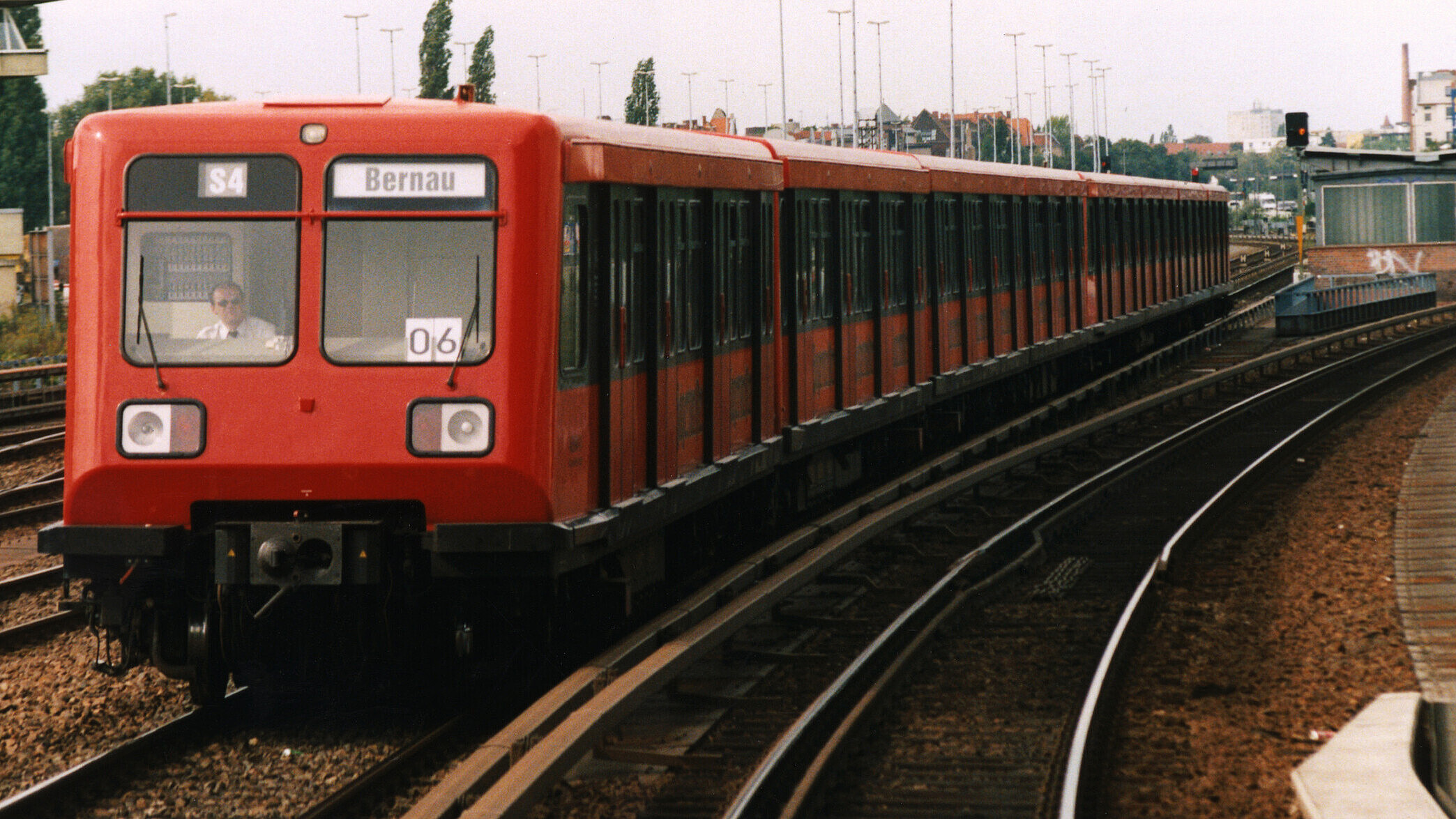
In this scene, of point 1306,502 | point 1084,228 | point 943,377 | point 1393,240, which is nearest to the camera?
point 1306,502

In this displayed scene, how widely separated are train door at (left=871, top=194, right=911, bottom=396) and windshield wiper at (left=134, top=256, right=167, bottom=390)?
8585mm

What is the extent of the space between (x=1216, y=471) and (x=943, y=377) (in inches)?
123

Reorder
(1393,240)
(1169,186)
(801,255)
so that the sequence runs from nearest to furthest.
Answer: (801,255) → (1169,186) → (1393,240)

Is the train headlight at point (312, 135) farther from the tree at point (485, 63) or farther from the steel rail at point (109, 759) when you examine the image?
the tree at point (485, 63)

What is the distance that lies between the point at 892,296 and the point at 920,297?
1019 millimetres

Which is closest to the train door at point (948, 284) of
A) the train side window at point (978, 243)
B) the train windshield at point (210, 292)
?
the train side window at point (978, 243)

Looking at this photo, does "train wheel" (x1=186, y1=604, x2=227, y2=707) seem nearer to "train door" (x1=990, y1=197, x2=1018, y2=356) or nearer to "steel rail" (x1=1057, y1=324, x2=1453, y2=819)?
A: "steel rail" (x1=1057, y1=324, x2=1453, y2=819)

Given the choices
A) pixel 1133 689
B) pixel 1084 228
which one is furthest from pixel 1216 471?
pixel 1133 689

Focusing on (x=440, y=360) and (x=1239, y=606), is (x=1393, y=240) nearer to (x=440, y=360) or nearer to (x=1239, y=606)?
(x=1239, y=606)

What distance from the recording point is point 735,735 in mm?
8797

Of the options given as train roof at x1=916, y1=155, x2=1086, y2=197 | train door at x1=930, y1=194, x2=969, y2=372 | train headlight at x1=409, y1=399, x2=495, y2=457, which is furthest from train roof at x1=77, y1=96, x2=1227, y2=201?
train headlight at x1=409, y1=399, x2=495, y2=457

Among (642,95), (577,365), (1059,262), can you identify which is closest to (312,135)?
(577,365)

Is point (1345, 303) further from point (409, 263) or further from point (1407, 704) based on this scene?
point (409, 263)

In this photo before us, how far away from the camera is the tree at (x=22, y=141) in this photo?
84500 millimetres
